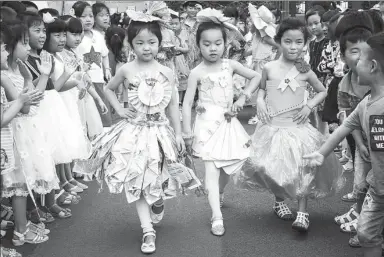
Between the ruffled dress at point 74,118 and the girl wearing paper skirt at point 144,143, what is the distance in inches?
22.3

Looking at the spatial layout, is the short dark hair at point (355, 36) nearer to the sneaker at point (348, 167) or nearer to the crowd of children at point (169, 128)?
the crowd of children at point (169, 128)

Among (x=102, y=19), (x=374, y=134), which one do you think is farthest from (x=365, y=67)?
(x=102, y=19)

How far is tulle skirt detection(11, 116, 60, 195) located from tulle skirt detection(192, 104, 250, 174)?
1235mm

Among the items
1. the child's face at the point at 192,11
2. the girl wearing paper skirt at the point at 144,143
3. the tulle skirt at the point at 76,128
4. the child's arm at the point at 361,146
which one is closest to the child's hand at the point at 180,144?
the girl wearing paper skirt at the point at 144,143

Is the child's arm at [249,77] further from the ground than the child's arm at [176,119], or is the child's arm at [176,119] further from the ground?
the child's arm at [249,77]

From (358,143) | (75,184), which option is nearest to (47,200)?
(75,184)

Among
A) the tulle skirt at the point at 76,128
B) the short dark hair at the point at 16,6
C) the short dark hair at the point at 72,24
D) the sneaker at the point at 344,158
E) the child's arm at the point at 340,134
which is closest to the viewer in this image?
the child's arm at the point at 340,134

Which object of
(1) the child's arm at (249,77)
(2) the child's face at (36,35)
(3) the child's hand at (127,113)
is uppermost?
(2) the child's face at (36,35)

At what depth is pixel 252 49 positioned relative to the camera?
9.12 metres

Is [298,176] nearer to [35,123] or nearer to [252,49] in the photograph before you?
[35,123]

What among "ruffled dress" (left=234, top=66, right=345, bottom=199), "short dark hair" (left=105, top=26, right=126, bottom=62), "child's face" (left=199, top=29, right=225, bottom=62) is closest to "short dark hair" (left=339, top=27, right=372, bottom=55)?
"ruffled dress" (left=234, top=66, right=345, bottom=199)

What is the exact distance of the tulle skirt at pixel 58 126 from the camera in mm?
4641

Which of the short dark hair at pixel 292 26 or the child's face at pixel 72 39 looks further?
the child's face at pixel 72 39

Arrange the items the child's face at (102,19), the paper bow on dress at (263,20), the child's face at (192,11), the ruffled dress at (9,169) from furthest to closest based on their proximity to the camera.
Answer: the child's face at (192,11), the paper bow on dress at (263,20), the child's face at (102,19), the ruffled dress at (9,169)
